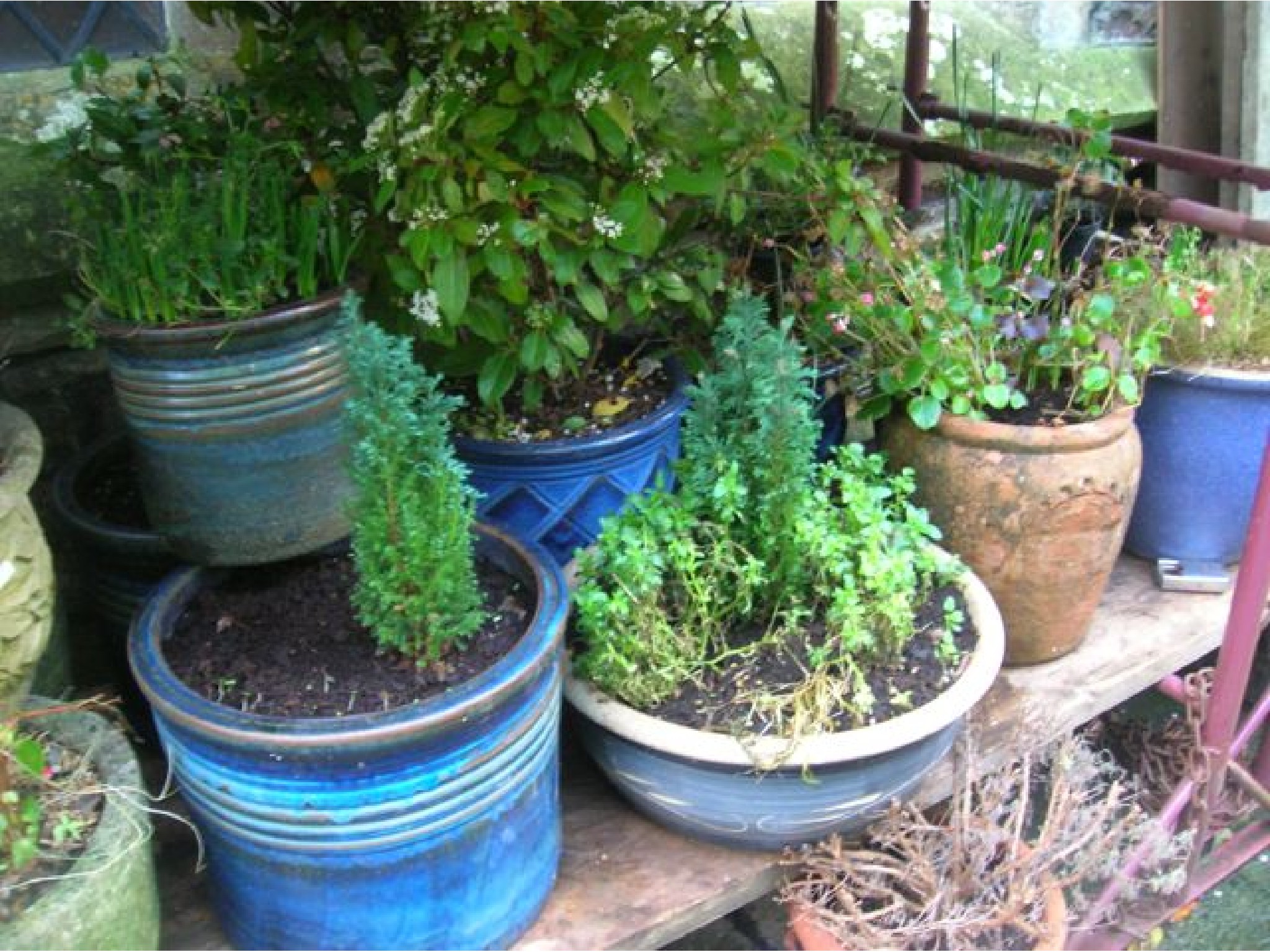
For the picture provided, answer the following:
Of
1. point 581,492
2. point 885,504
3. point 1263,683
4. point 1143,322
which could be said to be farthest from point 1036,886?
point 1263,683

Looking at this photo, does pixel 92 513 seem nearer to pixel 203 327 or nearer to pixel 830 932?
pixel 203 327

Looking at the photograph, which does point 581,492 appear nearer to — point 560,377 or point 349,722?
point 560,377

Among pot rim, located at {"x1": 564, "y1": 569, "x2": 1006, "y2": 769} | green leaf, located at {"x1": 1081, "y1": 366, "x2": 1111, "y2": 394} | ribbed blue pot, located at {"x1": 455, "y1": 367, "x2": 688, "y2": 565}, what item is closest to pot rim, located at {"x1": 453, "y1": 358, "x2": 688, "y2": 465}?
ribbed blue pot, located at {"x1": 455, "y1": 367, "x2": 688, "y2": 565}

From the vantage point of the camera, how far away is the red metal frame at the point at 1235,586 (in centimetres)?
195

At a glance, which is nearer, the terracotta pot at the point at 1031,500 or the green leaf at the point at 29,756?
the green leaf at the point at 29,756

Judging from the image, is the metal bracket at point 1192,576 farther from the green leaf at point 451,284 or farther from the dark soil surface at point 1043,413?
the green leaf at point 451,284

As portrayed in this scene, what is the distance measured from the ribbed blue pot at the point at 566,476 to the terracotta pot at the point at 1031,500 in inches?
18.3

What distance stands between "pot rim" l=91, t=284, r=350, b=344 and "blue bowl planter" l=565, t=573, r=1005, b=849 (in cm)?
66

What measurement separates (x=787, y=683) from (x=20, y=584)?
103 cm

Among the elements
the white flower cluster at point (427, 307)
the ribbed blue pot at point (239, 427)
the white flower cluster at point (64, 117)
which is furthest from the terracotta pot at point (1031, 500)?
the white flower cluster at point (64, 117)

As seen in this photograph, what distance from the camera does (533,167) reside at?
1963 mm

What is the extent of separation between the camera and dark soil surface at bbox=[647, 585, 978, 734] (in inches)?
70.6

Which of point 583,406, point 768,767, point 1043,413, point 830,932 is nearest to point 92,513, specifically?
point 583,406

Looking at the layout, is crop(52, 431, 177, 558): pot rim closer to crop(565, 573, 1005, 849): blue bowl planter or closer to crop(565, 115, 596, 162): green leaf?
crop(565, 573, 1005, 849): blue bowl planter
